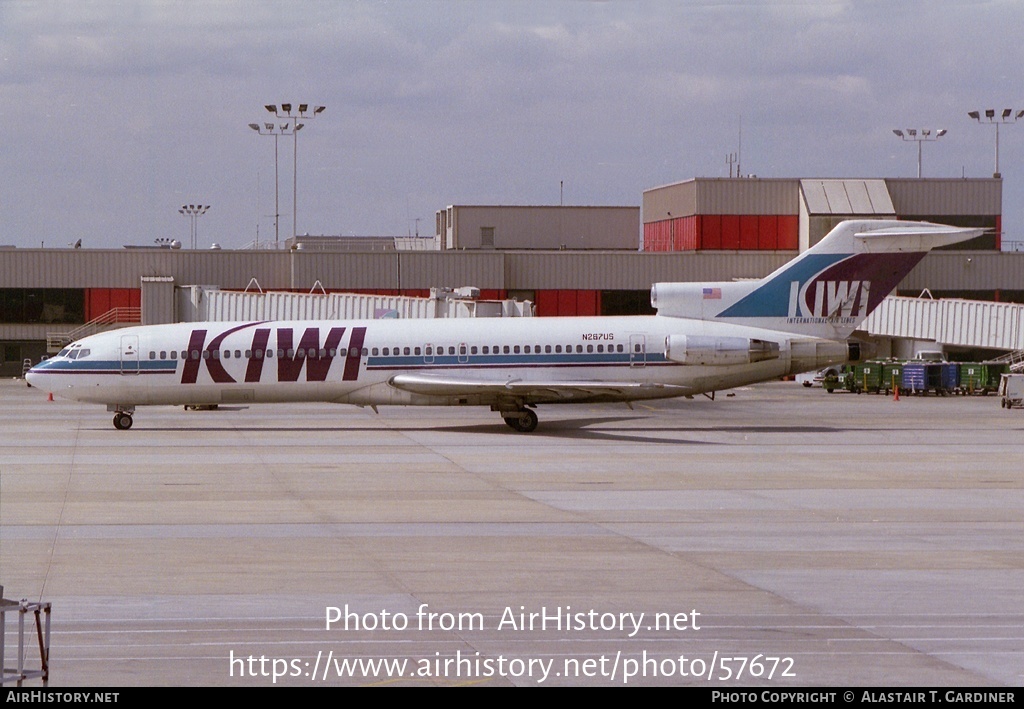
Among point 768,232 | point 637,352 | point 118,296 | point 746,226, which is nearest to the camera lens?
point 637,352

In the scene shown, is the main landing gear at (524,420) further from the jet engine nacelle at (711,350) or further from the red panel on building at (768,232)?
the red panel on building at (768,232)

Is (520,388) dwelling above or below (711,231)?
below

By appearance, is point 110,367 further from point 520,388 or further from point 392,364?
point 520,388

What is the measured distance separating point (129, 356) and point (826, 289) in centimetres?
2152

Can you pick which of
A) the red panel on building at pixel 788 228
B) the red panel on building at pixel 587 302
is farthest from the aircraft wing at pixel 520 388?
the red panel on building at pixel 788 228

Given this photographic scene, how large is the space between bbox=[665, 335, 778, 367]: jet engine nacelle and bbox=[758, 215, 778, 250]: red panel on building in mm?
45522

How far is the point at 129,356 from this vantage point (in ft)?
136

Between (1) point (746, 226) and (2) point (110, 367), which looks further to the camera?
(1) point (746, 226)

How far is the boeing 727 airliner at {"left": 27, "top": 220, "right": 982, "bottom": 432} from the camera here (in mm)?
41469

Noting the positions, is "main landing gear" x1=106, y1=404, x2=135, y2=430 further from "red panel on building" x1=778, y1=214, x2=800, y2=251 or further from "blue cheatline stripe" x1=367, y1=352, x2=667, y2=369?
"red panel on building" x1=778, y1=214, x2=800, y2=251

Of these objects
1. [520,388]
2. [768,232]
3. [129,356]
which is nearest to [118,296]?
[768,232]

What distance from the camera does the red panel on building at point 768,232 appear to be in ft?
284

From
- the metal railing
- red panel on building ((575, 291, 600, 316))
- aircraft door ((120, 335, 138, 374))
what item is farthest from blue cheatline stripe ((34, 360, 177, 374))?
red panel on building ((575, 291, 600, 316))
